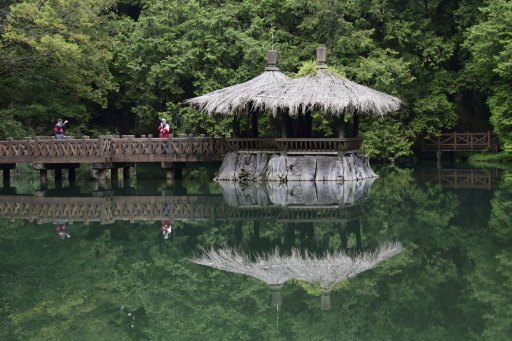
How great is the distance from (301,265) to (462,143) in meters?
25.2

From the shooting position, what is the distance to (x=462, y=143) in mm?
35250

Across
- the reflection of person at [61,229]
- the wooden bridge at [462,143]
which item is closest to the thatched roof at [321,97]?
the reflection of person at [61,229]

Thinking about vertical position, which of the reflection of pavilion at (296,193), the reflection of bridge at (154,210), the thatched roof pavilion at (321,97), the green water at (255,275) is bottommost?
the green water at (255,275)

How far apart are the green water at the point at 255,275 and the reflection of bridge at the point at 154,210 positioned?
0.06m

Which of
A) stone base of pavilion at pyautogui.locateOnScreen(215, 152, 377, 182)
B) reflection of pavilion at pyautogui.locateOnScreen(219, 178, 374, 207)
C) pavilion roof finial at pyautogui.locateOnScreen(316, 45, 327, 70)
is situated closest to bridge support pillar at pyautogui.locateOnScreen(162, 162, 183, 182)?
stone base of pavilion at pyautogui.locateOnScreen(215, 152, 377, 182)

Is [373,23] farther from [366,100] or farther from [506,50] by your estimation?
[366,100]

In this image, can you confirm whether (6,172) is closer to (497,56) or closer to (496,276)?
(497,56)

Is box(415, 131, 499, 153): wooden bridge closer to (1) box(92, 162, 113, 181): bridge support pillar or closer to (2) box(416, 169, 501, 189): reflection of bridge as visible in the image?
(2) box(416, 169, 501, 189): reflection of bridge

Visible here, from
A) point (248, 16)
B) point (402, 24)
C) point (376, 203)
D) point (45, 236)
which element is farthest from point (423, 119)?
point (45, 236)

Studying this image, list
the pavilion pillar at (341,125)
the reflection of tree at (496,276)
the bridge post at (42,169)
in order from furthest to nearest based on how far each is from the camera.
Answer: the bridge post at (42,169), the pavilion pillar at (341,125), the reflection of tree at (496,276)

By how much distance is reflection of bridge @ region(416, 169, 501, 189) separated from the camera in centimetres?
2330

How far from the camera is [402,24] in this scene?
33.4 meters

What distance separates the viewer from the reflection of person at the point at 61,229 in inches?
596

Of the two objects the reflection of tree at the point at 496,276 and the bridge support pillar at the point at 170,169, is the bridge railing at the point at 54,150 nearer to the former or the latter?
the bridge support pillar at the point at 170,169
